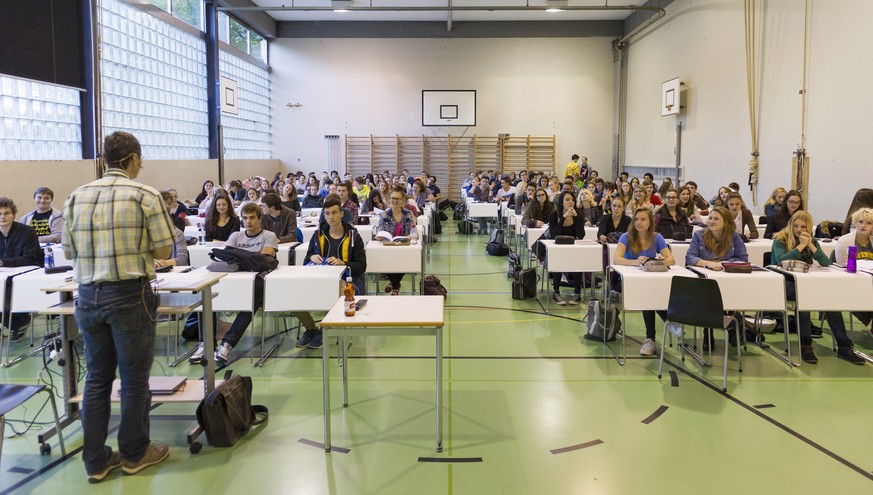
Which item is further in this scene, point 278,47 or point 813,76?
point 278,47

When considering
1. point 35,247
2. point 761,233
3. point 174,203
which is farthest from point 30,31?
point 761,233

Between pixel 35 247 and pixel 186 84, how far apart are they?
8.97 m

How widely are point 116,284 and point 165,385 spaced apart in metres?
0.99

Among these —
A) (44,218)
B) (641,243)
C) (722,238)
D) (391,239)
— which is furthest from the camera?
(44,218)

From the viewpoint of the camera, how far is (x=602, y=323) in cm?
542

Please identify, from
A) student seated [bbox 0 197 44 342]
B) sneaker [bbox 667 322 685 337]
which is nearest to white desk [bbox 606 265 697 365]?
sneaker [bbox 667 322 685 337]

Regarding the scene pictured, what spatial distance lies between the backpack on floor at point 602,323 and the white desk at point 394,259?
1.70 meters

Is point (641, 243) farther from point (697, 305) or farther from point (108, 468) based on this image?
point (108, 468)

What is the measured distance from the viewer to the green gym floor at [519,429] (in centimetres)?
305

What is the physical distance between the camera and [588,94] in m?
19.6

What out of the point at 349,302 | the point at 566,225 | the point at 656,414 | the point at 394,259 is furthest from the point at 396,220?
the point at 656,414

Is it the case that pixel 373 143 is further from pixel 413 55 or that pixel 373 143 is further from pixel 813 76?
pixel 813 76

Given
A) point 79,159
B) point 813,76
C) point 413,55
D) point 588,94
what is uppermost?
point 413,55

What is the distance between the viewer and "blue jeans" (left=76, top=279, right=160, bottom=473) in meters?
2.87
